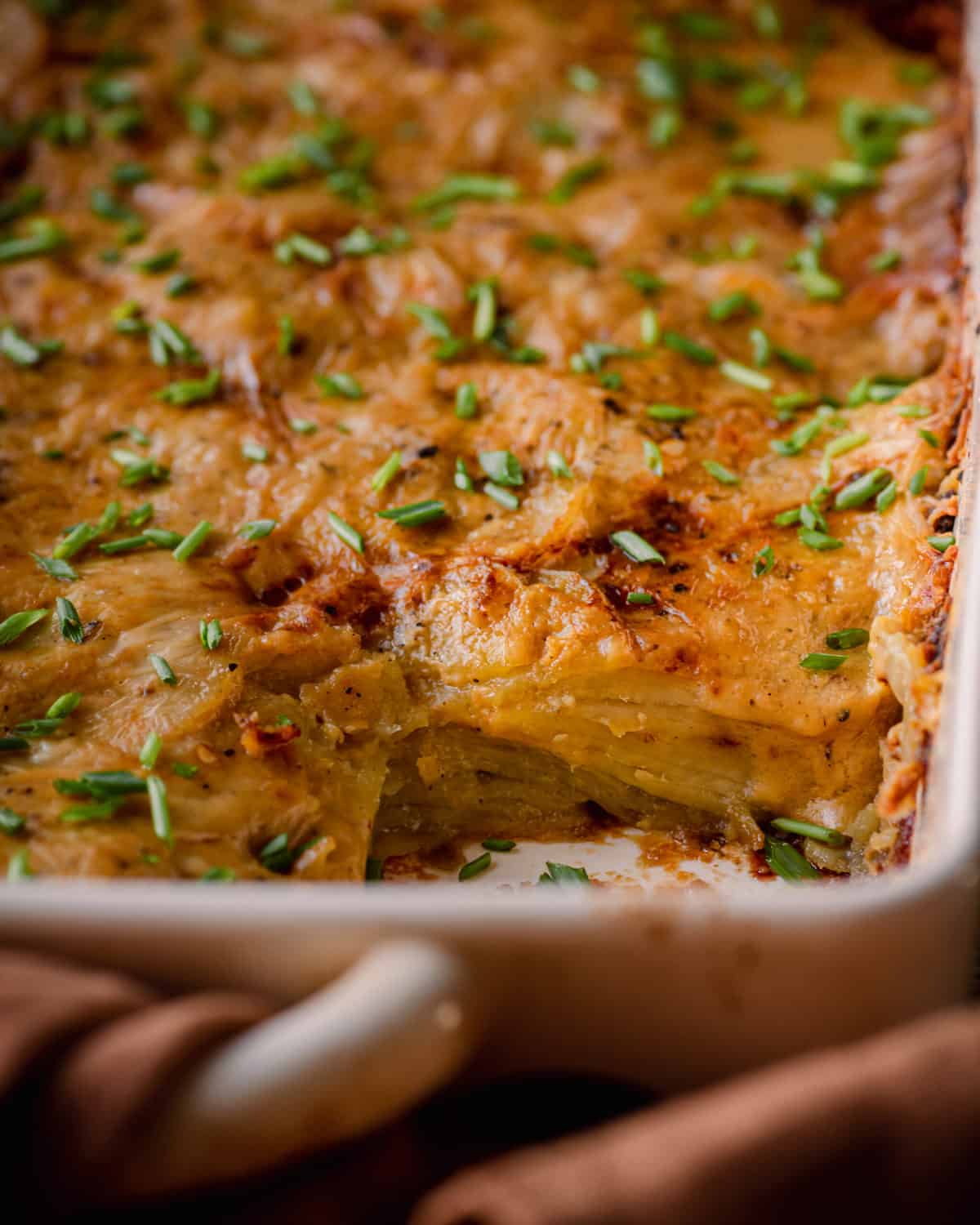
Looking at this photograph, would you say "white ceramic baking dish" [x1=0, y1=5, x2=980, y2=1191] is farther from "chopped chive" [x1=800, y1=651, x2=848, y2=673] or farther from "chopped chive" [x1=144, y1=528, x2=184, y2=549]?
"chopped chive" [x1=144, y1=528, x2=184, y2=549]

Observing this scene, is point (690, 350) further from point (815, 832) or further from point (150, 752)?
point (150, 752)

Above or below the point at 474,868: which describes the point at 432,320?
above

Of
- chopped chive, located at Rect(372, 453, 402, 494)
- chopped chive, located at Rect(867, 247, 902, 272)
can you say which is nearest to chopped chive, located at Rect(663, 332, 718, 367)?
chopped chive, located at Rect(867, 247, 902, 272)

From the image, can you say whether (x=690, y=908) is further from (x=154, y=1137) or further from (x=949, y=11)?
(x=949, y=11)

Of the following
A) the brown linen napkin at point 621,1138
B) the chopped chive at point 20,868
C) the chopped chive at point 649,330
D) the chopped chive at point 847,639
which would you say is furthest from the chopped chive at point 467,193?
the brown linen napkin at point 621,1138

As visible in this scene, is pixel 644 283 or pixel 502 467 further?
pixel 644 283

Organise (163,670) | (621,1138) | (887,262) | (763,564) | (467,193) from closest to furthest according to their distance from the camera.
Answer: (621,1138) → (163,670) → (763,564) → (887,262) → (467,193)

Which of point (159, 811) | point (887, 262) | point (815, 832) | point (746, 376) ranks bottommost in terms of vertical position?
point (815, 832)

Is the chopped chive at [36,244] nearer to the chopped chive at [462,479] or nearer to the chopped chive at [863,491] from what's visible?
the chopped chive at [462,479]

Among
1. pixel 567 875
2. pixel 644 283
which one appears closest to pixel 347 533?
pixel 567 875
